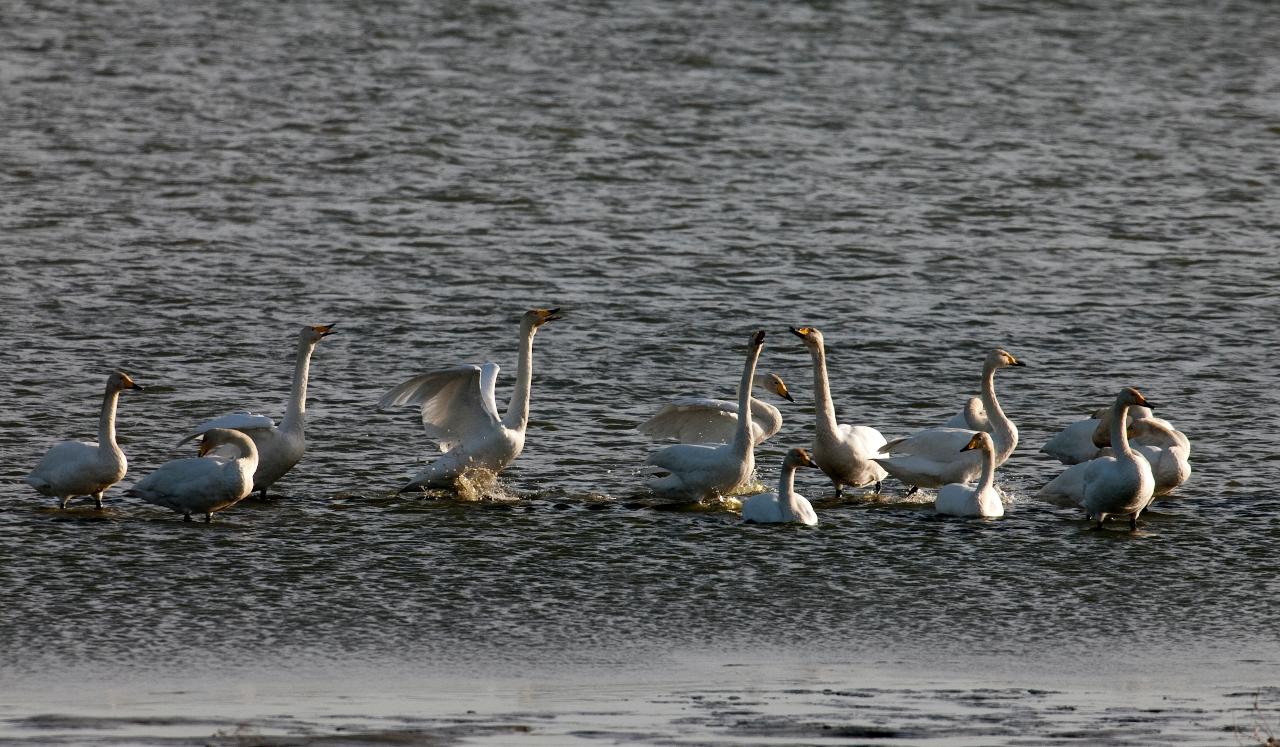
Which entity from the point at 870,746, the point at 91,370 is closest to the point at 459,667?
the point at 870,746

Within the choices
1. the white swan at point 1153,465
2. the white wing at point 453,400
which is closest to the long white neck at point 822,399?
the white swan at point 1153,465

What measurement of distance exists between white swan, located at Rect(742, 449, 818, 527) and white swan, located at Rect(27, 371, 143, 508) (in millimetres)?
3488

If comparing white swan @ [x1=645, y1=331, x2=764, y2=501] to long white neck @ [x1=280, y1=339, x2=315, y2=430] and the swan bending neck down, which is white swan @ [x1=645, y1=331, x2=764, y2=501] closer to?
the swan bending neck down

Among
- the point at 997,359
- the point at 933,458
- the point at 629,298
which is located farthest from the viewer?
the point at 629,298

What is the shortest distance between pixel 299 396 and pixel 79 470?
1630 mm

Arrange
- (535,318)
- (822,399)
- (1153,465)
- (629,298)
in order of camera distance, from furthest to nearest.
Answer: (629,298) < (535,318) < (822,399) < (1153,465)

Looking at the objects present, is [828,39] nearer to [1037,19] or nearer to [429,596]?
[1037,19]

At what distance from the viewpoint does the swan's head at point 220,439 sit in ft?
39.0

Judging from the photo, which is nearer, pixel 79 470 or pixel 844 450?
pixel 79 470

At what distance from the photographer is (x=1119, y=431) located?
39.2 ft

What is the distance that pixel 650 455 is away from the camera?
1258cm

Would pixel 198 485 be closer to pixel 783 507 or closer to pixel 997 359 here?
pixel 783 507

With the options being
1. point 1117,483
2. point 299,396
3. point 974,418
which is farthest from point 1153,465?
point 299,396

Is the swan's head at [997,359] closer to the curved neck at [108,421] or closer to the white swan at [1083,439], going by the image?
the white swan at [1083,439]
